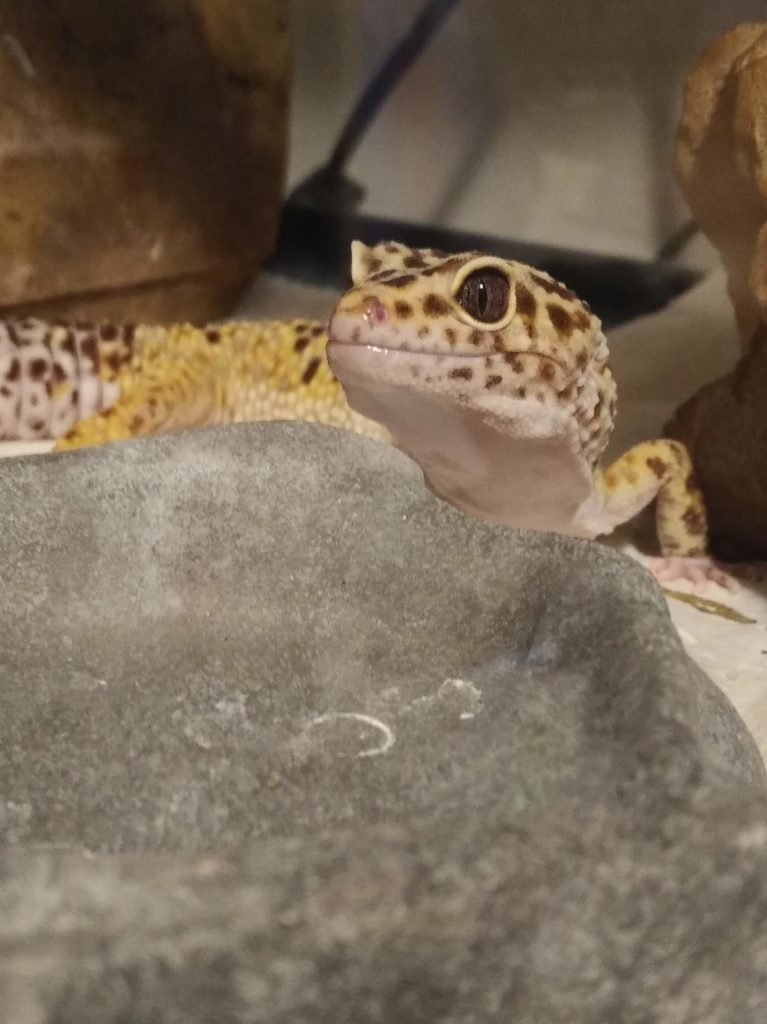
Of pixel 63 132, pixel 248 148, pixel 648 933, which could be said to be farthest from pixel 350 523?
pixel 248 148

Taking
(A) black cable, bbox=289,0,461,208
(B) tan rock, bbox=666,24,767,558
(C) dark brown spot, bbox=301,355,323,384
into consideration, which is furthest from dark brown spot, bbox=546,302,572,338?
(A) black cable, bbox=289,0,461,208

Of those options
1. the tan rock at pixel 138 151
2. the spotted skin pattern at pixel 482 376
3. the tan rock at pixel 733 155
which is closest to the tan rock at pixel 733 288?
the tan rock at pixel 733 155

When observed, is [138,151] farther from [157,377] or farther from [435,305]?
[435,305]

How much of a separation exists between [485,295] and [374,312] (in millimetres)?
154

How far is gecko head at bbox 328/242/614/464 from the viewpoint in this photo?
3.19ft

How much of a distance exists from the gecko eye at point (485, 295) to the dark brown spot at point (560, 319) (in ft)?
0.31

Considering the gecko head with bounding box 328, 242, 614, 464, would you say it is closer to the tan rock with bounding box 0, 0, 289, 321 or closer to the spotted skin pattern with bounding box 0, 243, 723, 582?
the spotted skin pattern with bounding box 0, 243, 723, 582

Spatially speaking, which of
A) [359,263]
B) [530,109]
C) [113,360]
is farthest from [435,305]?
[530,109]

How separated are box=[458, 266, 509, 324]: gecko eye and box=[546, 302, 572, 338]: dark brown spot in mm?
94

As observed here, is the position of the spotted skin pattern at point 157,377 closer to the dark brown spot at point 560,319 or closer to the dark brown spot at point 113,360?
the dark brown spot at point 113,360

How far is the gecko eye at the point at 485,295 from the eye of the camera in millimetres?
1042

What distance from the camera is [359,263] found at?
112cm

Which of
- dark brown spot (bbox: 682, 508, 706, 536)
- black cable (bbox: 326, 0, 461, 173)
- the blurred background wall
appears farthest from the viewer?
black cable (bbox: 326, 0, 461, 173)

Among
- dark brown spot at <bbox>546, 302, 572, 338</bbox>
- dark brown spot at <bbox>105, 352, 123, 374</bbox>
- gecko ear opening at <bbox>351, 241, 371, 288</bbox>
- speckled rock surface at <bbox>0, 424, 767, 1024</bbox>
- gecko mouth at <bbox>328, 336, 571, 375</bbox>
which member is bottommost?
dark brown spot at <bbox>105, 352, 123, 374</bbox>
